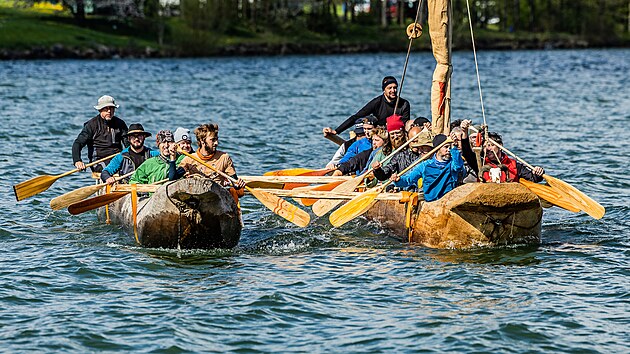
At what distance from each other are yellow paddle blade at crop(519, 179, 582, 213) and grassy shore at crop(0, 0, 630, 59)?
5762cm

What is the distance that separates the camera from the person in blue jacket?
1366cm

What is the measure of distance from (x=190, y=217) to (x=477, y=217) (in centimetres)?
356

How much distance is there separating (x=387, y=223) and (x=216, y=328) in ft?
15.8

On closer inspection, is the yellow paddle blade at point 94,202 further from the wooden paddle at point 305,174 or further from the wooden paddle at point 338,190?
the wooden paddle at point 305,174

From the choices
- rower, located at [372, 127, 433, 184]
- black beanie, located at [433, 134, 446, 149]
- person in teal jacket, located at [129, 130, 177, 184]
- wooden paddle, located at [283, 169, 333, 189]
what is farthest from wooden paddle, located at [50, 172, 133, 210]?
black beanie, located at [433, 134, 446, 149]

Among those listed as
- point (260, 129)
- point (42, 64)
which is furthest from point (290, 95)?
point (42, 64)

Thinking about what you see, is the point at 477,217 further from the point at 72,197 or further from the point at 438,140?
the point at 72,197

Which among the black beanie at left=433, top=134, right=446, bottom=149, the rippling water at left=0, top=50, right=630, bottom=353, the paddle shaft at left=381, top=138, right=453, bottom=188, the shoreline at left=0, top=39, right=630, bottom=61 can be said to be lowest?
the shoreline at left=0, top=39, right=630, bottom=61

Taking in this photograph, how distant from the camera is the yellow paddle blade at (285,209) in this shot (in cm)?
1440

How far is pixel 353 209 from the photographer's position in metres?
14.0

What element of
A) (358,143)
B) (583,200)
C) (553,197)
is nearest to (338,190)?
(358,143)

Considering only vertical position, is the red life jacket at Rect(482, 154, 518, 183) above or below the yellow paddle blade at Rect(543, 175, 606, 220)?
above

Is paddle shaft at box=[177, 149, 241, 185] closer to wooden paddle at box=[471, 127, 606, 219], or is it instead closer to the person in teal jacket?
the person in teal jacket

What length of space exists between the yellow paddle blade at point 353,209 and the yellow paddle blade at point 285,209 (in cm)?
54
